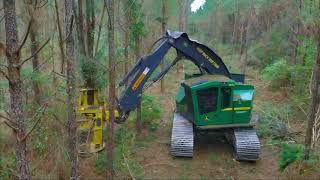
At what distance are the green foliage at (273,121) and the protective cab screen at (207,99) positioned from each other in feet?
8.15

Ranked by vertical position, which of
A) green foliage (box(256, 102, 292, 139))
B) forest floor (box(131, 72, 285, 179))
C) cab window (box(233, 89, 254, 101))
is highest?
cab window (box(233, 89, 254, 101))

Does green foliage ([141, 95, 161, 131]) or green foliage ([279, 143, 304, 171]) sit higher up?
green foliage ([141, 95, 161, 131])

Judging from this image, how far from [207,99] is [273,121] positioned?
337 centimetres

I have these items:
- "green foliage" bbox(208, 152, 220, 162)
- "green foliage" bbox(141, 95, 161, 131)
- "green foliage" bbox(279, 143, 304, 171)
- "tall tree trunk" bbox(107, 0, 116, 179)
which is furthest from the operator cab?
"tall tree trunk" bbox(107, 0, 116, 179)

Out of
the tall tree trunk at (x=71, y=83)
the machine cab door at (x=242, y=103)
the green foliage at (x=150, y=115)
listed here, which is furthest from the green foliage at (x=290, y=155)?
the green foliage at (x=150, y=115)

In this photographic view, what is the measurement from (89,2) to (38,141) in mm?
5135

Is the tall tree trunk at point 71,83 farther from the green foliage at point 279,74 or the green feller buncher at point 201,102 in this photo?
the green foliage at point 279,74

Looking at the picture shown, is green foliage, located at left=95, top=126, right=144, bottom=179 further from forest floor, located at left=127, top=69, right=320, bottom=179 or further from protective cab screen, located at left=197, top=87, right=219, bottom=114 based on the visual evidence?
protective cab screen, located at left=197, top=87, right=219, bottom=114

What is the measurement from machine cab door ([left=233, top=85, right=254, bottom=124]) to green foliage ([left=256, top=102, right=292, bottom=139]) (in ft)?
6.07

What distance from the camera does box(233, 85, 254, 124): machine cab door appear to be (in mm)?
9766

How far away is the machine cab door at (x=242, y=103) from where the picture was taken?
32.0 ft

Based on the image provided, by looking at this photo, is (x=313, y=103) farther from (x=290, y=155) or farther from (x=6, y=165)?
(x=6, y=165)

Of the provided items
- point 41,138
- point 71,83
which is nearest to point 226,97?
point 71,83

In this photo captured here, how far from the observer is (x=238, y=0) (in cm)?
2902
